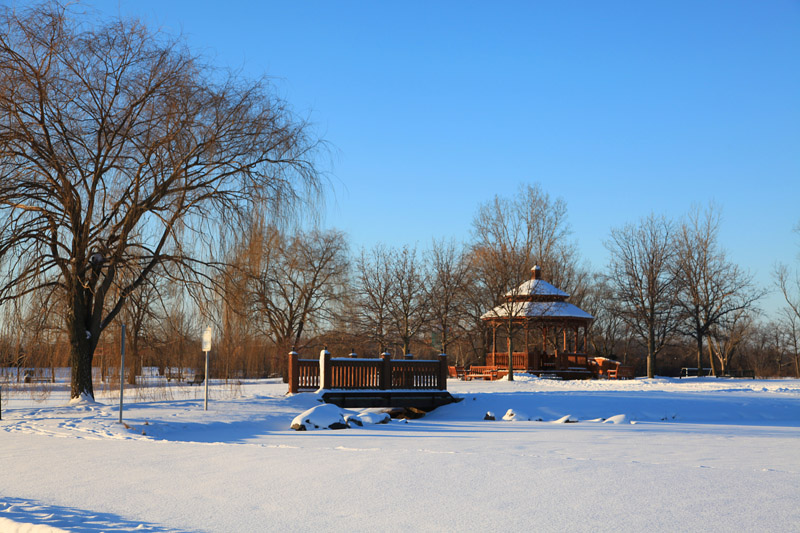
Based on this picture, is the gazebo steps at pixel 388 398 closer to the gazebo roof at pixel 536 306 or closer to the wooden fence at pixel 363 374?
the wooden fence at pixel 363 374

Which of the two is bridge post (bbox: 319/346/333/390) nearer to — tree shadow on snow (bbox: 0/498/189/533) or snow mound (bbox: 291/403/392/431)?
snow mound (bbox: 291/403/392/431)

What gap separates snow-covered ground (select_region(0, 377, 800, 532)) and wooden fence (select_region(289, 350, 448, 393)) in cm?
461

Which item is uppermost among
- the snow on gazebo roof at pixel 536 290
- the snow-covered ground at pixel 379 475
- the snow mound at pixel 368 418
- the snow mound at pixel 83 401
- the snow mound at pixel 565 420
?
the snow on gazebo roof at pixel 536 290

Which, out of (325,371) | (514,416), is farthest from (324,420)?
(514,416)

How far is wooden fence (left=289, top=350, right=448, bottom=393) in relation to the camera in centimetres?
2159

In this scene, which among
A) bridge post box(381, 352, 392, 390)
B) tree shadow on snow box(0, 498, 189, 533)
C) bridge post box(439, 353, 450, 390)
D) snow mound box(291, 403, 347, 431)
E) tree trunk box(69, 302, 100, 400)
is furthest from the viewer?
bridge post box(439, 353, 450, 390)

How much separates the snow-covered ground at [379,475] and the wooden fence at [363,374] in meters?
4.61

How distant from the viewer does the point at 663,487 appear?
24.6 feet

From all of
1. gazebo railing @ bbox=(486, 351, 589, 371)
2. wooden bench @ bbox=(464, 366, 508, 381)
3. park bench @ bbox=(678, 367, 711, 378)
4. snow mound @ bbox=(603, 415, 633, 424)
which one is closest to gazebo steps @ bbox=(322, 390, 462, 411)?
snow mound @ bbox=(603, 415, 633, 424)

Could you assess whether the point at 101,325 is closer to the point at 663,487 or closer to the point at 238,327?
the point at 238,327

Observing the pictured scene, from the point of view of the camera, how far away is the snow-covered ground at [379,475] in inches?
241

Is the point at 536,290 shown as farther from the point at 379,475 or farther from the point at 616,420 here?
the point at 379,475

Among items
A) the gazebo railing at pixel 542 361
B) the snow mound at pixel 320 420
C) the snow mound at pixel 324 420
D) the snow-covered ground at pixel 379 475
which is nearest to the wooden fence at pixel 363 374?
the snow-covered ground at pixel 379 475

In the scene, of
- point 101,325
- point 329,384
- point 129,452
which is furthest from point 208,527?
point 329,384
